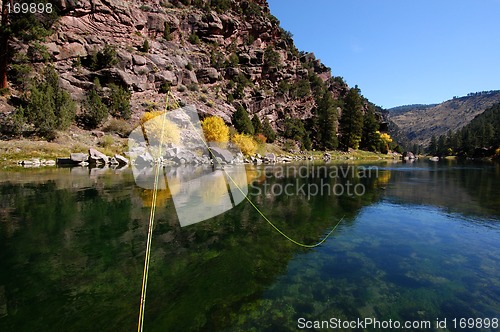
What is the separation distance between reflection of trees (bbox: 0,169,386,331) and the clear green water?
4cm

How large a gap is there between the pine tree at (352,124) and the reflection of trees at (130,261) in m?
86.6

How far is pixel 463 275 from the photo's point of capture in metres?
8.19

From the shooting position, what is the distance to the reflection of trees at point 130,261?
19.6 ft

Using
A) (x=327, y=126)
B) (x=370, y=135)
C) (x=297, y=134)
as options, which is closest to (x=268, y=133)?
(x=297, y=134)

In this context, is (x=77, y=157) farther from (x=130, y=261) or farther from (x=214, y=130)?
(x=130, y=261)

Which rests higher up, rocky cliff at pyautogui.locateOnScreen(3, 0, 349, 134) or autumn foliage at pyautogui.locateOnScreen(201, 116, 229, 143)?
rocky cliff at pyautogui.locateOnScreen(3, 0, 349, 134)

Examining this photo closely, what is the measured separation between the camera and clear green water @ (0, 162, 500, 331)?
239 inches

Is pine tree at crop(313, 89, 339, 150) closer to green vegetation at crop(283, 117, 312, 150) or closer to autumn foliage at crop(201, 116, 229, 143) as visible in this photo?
green vegetation at crop(283, 117, 312, 150)

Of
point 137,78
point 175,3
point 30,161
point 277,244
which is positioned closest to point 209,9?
point 175,3

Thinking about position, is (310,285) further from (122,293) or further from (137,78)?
(137,78)

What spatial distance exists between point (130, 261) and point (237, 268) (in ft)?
11.0

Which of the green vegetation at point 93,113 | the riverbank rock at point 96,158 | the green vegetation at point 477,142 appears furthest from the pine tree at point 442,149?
the riverbank rock at point 96,158

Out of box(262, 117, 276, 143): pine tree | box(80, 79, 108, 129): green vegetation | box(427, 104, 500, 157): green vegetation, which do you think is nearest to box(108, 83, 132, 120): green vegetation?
box(80, 79, 108, 129): green vegetation

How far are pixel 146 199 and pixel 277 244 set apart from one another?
35.0 feet
